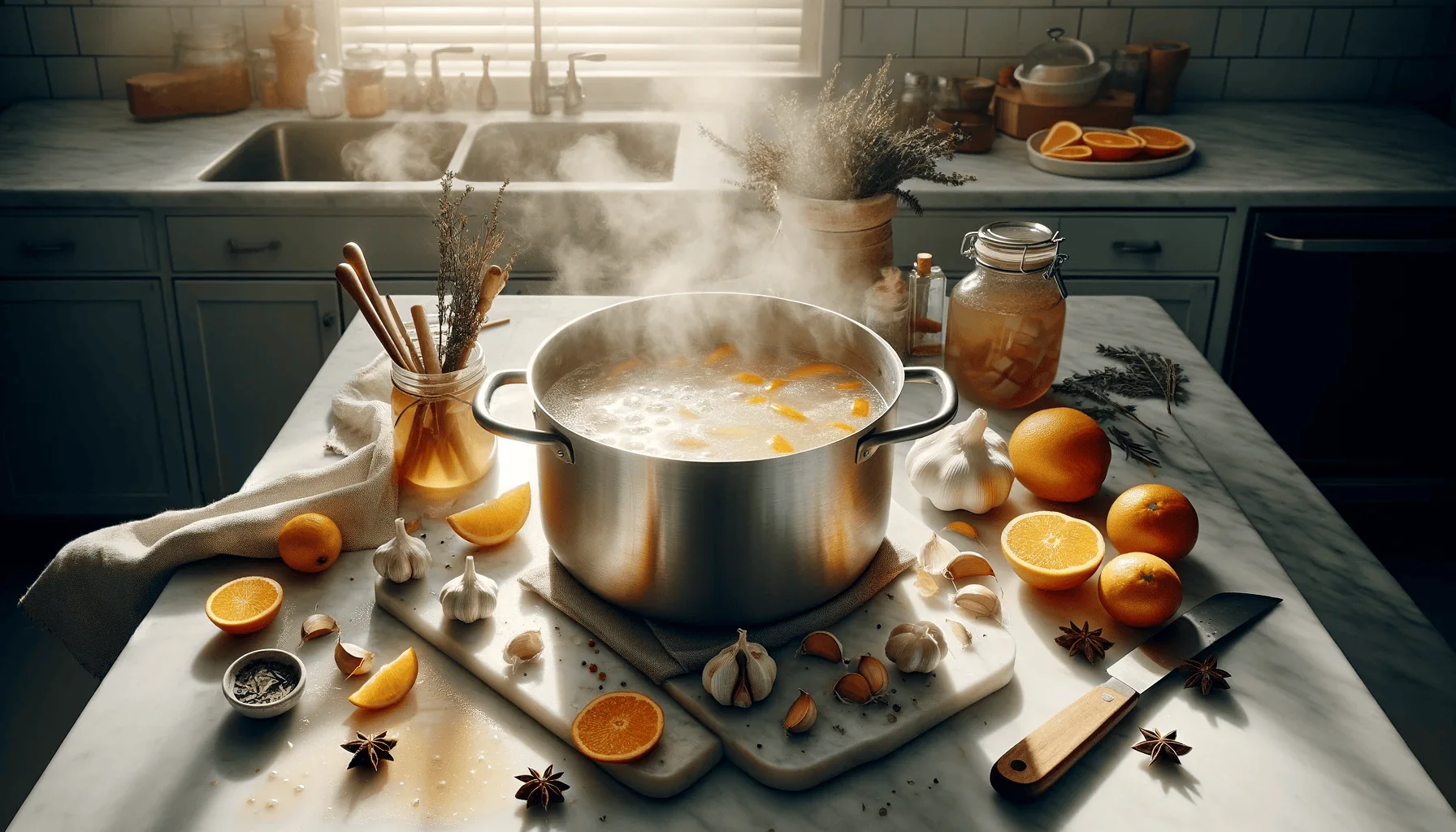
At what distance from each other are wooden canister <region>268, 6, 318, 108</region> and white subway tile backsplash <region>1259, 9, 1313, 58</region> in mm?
2558

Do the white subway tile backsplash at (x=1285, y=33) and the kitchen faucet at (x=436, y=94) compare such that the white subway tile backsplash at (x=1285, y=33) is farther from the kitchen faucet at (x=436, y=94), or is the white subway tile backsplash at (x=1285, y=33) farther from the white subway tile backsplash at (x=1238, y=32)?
the kitchen faucet at (x=436, y=94)

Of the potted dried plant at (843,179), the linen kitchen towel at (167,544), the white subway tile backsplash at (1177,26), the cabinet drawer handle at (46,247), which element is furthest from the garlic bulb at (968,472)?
the white subway tile backsplash at (1177,26)

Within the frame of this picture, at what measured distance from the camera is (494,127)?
293 centimetres

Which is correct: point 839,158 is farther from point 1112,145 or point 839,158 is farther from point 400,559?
point 1112,145

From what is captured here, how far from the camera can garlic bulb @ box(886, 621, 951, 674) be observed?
96cm

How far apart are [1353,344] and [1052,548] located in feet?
6.24

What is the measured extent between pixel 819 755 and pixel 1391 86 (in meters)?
3.09

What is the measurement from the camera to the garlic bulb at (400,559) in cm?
109

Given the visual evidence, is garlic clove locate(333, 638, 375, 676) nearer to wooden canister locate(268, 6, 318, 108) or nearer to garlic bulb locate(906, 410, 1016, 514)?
garlic bulb locate(906, 410, 1016, 514)

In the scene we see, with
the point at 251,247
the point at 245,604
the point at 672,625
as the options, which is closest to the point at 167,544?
the point at 245,604

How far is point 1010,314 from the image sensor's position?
4.54 feet

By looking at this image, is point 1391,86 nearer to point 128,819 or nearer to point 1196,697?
point 1196,697

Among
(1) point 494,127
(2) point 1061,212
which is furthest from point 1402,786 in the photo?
(1) point 494,127

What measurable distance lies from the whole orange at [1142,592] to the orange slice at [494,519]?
0.59 meters
